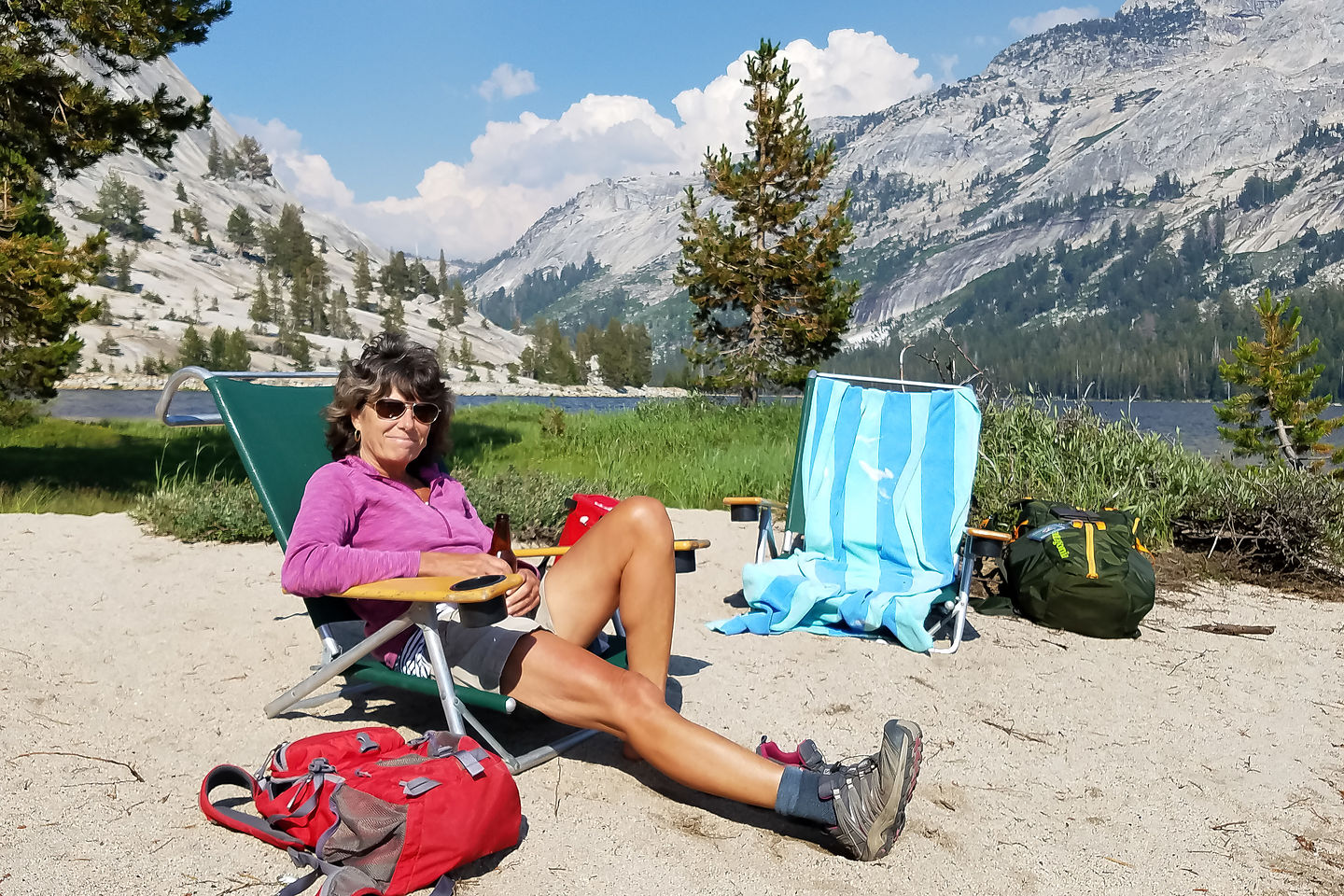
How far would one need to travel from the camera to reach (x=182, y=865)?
6.26 ft

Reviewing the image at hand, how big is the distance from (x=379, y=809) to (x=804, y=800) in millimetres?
908

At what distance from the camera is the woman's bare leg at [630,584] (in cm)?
254

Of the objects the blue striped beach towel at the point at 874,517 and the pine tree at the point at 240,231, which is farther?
the pine tree at the point at 240,231

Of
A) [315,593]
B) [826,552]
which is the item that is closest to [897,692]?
[826,552]

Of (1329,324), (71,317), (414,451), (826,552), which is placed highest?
(1329,324)

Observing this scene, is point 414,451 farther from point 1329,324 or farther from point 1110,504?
point 1329,324

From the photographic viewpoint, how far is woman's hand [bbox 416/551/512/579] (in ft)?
7.36

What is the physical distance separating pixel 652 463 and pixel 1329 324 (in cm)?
12585

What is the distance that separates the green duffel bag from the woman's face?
3.03 m

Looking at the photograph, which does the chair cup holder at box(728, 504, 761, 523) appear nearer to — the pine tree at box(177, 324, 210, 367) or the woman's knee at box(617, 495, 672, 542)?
the woman's knee at box(617, 495, 672, 542)

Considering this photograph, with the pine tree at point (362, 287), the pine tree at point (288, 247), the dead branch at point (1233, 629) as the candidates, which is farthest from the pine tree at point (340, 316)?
the dead branch at point (1233, 629)

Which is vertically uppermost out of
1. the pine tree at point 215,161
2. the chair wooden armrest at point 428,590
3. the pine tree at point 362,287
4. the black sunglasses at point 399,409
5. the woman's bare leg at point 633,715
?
the pine tree at point 215,161

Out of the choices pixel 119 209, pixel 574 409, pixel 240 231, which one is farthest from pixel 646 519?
pixel 240 231

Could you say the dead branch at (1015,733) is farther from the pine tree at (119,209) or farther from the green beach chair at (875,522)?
the pine tree at (119,209)
